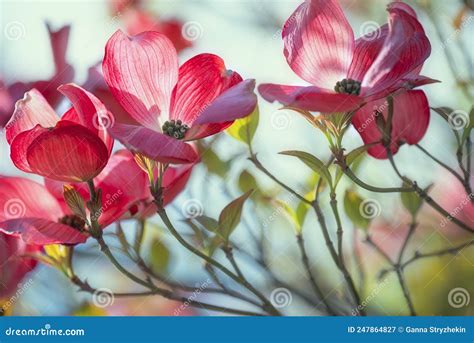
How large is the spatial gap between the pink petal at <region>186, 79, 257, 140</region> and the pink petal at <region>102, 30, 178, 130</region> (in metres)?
0.08

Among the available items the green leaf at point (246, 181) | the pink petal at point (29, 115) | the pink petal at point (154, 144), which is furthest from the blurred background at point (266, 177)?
the pink petal at point (154, 144)

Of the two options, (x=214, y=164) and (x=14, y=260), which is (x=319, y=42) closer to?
(x=214, y=164)

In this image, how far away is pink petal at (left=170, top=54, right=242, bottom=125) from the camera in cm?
68

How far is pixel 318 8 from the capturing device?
0.68 metres

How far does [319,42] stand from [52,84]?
33 cm

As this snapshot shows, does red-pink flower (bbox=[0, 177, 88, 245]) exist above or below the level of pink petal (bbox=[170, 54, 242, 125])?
below

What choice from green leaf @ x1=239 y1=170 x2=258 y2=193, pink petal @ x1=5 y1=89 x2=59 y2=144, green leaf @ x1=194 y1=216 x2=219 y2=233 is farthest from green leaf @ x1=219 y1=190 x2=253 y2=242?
pink petal @ x1=5 y1=89 x2=59 y2=144

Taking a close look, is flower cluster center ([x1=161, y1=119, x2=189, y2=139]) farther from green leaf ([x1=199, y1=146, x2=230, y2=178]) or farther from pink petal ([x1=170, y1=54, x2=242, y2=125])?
green leaf ([x1=199, y1=146, x2=230, y2=178])

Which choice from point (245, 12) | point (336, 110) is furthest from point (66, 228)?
point (245, 12)

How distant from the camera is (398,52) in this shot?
61 cm

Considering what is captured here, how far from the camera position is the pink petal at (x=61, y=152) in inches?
24.3

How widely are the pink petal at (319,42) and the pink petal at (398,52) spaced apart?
69mm

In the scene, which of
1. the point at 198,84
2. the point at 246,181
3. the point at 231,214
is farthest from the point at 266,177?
the point at 198,84

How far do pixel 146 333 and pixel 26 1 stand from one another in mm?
585
